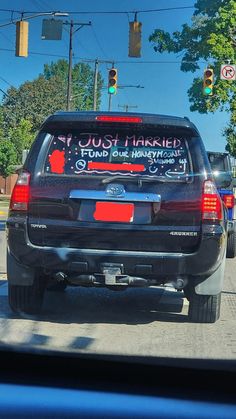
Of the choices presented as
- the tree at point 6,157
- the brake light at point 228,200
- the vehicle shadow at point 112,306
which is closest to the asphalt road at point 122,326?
the vehicle shadow at point 112,306

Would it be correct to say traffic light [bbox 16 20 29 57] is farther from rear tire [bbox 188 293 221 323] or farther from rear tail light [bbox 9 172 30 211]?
rear tire [bbox 188 293 221 323]

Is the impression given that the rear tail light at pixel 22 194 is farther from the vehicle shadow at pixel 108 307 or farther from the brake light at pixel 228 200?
the brake light at pixel 228 200

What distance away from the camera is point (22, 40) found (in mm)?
16688

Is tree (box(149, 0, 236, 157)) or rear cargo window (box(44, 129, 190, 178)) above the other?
tree (box(149, 0, 236, 157))

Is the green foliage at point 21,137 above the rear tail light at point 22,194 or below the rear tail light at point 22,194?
below

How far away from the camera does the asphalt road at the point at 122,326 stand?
5.21 meters

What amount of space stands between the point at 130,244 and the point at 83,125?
1.17 meters

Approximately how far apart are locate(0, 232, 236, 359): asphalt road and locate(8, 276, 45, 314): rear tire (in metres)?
0.10

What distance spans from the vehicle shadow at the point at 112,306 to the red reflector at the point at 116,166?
1612 mm

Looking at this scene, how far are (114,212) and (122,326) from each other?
1.27 metres

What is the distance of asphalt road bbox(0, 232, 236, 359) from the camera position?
17.1 feet

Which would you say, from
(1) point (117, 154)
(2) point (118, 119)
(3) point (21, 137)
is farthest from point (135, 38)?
(3) point (21, 137)

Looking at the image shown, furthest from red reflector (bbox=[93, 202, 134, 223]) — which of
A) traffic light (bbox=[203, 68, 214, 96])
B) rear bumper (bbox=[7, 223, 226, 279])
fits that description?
traffic light (bbox=[203, 68, 214, 96])

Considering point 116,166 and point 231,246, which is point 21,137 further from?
point 116,166
